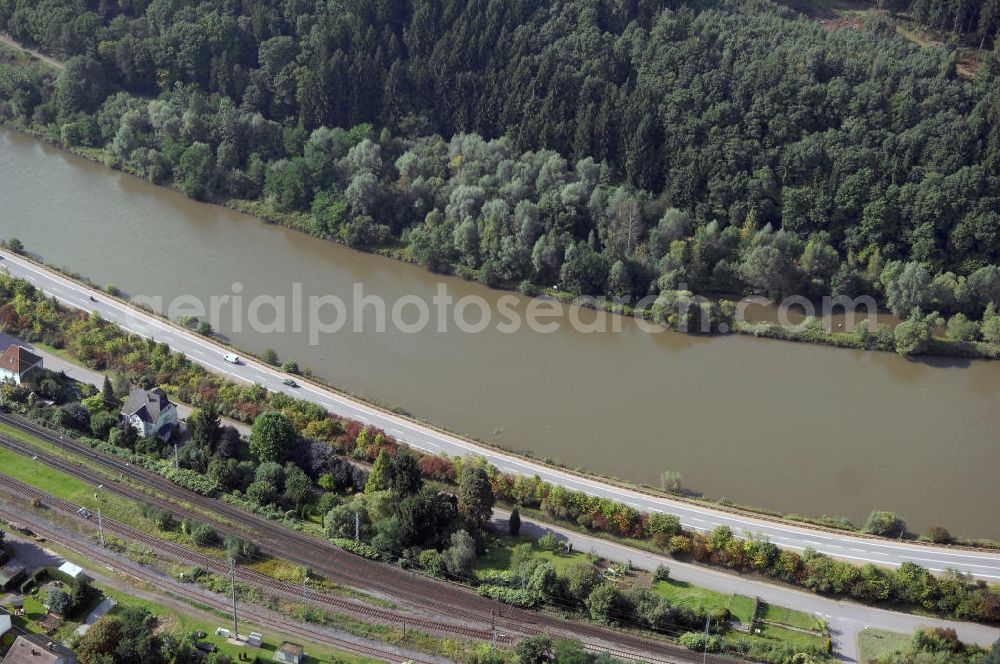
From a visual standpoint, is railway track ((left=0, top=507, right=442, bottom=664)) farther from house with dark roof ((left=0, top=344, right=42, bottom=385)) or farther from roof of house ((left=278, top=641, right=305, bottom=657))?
house with dark roof ((left=0, top=344, right=42, bottom=385))

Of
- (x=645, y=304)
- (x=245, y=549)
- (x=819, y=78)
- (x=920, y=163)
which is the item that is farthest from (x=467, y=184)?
(x=245, y=549)

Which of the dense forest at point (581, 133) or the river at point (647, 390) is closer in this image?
the river at point (647, 390)

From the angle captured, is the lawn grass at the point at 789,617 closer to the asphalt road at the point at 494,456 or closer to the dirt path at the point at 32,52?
the asphalt road at the point at 494,456

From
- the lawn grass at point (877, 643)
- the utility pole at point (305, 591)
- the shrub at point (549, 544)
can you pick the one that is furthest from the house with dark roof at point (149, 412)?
the lawn grass at point (877, 643)

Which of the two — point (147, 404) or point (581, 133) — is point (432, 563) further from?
point (581, 133)

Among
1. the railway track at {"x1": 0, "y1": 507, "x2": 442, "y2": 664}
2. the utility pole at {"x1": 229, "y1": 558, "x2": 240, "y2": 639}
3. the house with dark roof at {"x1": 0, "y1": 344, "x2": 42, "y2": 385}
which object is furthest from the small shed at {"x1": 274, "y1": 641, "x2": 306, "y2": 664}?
the house with dark roof at {"x1": 0, "y1": 344, "x2": 42, "y2": 385}

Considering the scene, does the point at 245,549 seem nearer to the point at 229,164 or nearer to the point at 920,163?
the point at 229,164
